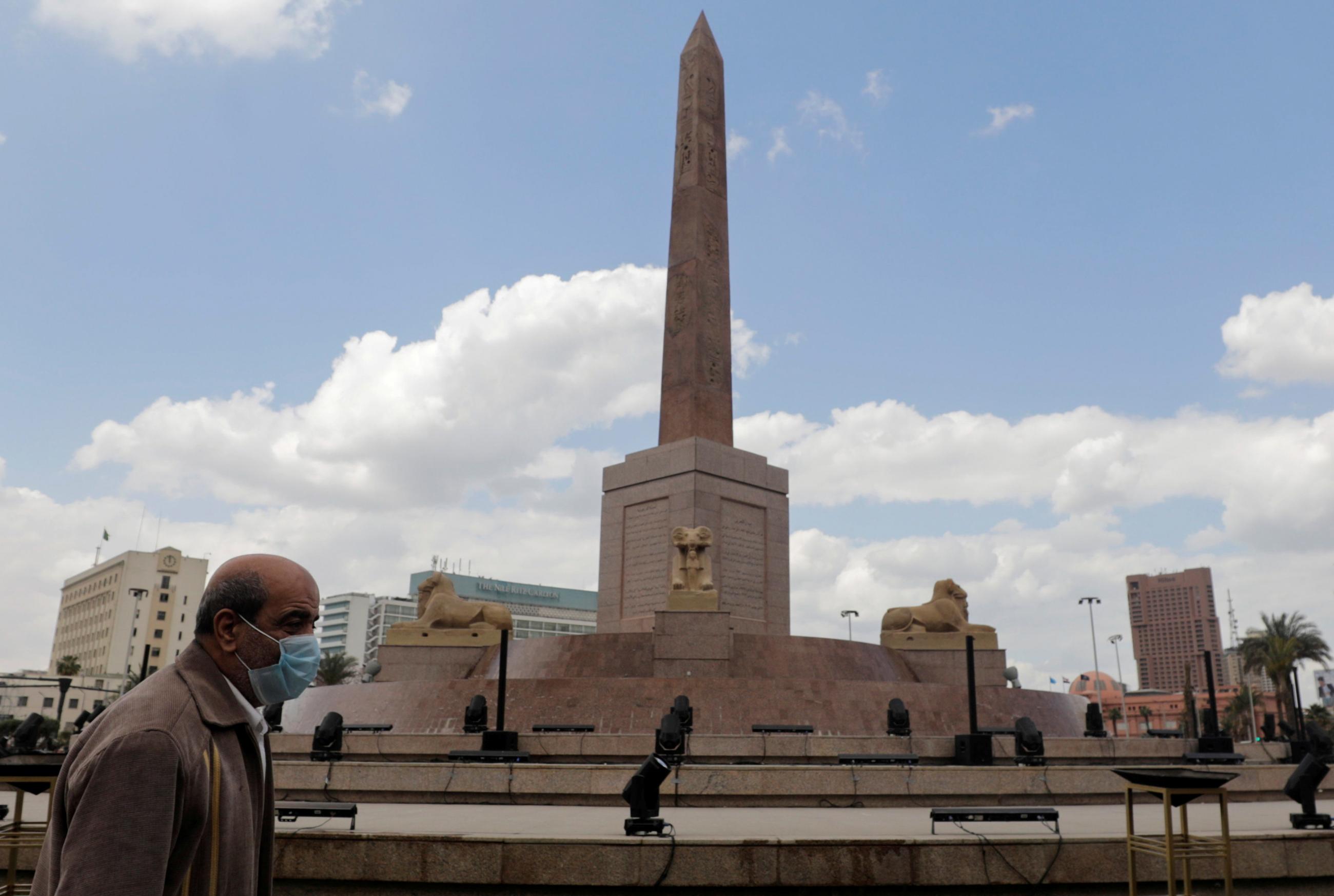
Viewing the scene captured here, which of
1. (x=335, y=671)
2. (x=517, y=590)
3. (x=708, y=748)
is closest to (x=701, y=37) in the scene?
(x=708, y=748)

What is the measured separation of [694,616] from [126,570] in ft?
343

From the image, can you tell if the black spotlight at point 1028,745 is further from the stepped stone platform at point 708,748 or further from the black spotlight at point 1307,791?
the black spotlight at point 1307,791

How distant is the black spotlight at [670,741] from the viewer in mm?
13273

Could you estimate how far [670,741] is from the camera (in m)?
13.3

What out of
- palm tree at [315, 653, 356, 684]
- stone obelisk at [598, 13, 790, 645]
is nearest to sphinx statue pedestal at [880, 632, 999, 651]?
stone obelisk at [598, 13, 790, 645]

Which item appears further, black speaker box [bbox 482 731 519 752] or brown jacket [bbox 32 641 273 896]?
black speaker box [bbox 482 731 519 752]

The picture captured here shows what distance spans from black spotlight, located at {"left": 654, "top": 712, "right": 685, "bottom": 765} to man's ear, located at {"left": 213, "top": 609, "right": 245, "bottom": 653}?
415 inches

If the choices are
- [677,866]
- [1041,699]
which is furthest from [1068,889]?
[1041,699]

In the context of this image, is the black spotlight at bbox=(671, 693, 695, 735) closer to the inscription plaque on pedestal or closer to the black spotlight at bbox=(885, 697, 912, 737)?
the black spotlight at bbox=(885, 697, 912, 737)

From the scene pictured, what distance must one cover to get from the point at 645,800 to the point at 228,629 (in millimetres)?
5697

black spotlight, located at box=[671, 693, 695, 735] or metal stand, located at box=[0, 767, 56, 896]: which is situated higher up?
black spotlight, located at box=[671, 693, 695, 735]

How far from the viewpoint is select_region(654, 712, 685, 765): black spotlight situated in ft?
43.5

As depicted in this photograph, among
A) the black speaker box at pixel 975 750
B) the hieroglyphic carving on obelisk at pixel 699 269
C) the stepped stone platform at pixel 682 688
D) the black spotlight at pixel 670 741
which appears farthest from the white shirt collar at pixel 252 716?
the hieroglyphic carving on obelisk at pixel 699 269

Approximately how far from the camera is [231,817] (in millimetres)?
2803
